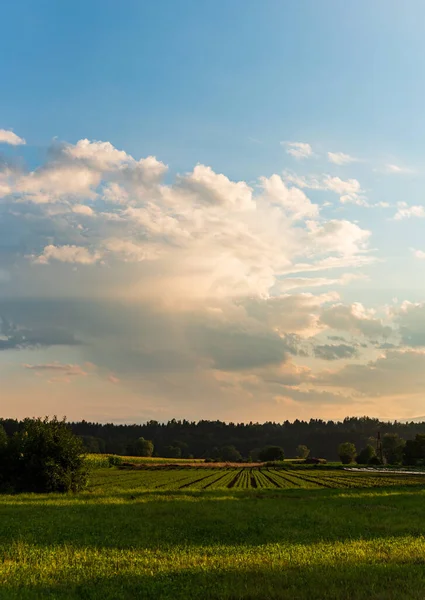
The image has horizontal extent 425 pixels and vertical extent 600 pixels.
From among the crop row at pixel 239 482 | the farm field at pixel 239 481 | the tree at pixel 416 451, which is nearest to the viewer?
the farm field at pixel 239 481

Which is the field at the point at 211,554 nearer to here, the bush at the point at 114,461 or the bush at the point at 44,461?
the bush at the point at 44,461

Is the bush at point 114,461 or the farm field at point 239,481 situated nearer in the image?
the farm field at point 239,481

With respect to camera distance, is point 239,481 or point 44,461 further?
point 239,481

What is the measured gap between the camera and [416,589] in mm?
13266

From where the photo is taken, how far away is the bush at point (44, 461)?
55.2m

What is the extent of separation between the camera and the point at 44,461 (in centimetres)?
5541

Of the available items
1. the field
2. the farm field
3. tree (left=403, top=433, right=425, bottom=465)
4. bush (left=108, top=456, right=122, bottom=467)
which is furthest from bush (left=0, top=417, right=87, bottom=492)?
tree (left=403, top=433, right=425, bottom=465)

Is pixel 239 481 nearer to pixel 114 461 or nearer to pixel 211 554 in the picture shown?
pixel 114 461

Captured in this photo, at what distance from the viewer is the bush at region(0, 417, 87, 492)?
181 ft

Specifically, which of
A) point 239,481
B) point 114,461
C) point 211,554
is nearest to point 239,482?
point 239,481

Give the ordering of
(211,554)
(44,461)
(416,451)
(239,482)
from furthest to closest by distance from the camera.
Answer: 1. (416,451)
2. (239,482)
3. (44,461)
4. (211,554)

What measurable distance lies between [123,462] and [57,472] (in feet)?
319

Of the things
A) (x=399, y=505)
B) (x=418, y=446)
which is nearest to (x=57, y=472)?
(x=399, y=505)

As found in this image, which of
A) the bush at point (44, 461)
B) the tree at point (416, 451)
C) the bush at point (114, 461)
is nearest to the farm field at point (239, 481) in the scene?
the bush at point (44, 461)
